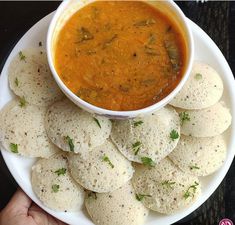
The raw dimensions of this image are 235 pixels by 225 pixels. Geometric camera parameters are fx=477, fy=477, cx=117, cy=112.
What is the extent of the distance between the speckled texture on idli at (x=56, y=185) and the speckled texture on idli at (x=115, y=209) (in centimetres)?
6

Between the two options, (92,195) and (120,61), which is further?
(92,195)

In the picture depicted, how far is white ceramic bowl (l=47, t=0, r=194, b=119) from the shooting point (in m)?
1.29

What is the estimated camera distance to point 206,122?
1481mm

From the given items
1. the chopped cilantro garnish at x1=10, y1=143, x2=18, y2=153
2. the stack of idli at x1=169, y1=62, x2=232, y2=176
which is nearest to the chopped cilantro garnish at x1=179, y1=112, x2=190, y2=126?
the stack of idli at x1=169, y1=62, x2=232, y2=176

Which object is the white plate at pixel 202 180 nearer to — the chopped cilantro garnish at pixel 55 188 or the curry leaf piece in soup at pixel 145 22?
the chopped cilantro garnish at pixel 55 188

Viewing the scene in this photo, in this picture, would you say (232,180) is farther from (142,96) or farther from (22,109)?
(22,109)

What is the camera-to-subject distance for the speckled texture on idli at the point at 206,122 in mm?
1480

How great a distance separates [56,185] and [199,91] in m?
0.53

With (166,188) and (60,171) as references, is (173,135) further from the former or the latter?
(60,171)

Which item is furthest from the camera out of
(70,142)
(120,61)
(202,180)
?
(202,180)

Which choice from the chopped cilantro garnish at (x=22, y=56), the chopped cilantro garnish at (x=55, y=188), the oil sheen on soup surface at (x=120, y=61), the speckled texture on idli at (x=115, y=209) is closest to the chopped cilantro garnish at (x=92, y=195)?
the speckled texture on idli at (x=115, y=209)

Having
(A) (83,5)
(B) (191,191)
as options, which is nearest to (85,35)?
(A) (83,5)

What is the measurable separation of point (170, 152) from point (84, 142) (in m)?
0.27

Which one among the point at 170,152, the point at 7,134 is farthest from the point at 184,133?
the point at 7,134
